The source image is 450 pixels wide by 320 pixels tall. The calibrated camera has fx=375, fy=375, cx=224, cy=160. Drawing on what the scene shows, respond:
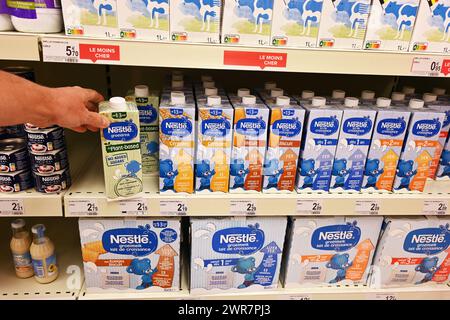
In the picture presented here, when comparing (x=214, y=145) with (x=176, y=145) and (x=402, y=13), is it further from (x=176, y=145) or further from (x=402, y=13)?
(x=402, y=13)

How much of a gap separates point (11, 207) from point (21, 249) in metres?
0.25

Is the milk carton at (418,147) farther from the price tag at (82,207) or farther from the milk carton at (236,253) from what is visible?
the price tag at (82,207)

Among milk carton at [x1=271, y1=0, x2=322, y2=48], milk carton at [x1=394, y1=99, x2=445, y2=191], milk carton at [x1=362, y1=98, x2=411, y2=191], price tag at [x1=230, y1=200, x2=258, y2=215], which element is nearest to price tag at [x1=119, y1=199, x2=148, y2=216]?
price tag at [x1=230, y1=200, x2=258, y2=215]

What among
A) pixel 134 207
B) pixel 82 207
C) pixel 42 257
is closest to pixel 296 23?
pixel 134 207

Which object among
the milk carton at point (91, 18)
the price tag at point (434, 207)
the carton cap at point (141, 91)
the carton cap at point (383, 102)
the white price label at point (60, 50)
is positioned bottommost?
the price tag at point (434, 207)

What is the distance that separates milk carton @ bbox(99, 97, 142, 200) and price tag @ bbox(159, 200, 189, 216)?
88 mm

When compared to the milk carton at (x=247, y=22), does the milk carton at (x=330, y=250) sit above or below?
below

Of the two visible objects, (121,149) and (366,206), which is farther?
(366,206)

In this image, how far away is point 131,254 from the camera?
130 cm

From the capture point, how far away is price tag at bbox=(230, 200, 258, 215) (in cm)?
123

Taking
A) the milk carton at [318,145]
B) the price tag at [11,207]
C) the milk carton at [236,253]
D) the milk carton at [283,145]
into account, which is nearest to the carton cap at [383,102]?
the milk carton at [318,145]

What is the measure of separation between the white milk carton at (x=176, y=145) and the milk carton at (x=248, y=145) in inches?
5.5

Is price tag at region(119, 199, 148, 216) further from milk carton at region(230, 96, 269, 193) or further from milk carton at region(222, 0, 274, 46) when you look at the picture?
milk carton at region(222, 0, 274, 46)

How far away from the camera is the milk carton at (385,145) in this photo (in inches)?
48.7
